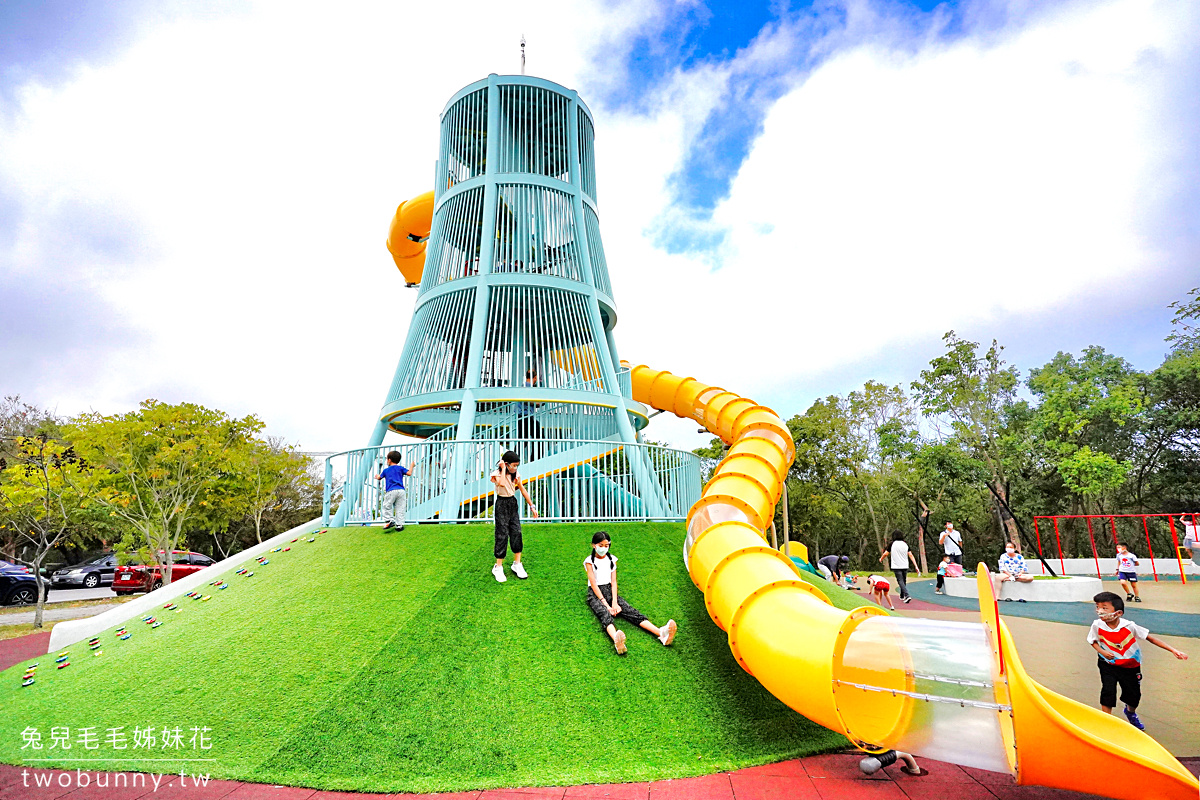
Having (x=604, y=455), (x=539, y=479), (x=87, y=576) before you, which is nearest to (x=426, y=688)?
(x=539, y=479)

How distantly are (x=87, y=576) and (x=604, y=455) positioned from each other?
27.3 meters

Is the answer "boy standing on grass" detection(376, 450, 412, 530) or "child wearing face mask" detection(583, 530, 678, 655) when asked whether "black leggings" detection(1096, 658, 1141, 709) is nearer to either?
"child wearing face mask" detection(583, 530, 678, 655)

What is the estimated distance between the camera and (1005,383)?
31547mm

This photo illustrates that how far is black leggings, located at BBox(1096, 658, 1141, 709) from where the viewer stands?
5281 millimetres

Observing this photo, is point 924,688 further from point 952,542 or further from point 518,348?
point 952,542

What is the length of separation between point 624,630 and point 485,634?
62.1 inches

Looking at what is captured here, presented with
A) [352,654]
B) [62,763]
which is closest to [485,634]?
[352,654]

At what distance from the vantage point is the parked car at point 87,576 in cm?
2581

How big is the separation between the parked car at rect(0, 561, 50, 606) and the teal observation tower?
679 inches

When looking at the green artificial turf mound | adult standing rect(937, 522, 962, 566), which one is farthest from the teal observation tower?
adult standing rect(937, 522, 962, 566)

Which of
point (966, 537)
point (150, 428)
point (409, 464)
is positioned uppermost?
point (150, 428)

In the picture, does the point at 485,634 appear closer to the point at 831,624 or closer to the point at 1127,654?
the point at 831,624

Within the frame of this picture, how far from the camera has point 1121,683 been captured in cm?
530

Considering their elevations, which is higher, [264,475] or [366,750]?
[264,475]
